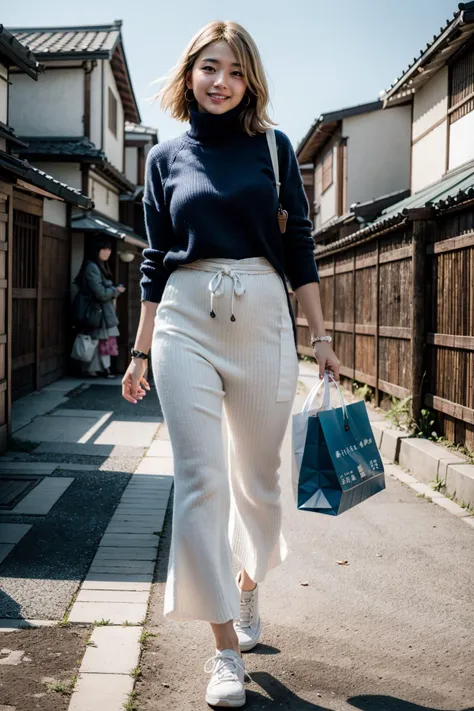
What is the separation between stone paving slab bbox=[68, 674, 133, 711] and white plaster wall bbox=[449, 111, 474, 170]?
35.5ft

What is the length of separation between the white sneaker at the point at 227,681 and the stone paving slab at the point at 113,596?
1.00 metres

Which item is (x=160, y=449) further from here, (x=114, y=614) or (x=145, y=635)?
(x=145, y=635)

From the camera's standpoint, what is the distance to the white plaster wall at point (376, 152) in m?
20.7

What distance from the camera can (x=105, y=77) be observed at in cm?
1716

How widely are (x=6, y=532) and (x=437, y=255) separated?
4.68 metres

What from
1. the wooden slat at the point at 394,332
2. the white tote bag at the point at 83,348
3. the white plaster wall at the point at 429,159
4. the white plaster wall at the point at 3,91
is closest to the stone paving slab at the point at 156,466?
the wooden slat at the point at 394,332

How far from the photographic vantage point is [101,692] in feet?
9.00

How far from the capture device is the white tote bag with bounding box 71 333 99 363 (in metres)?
12.9

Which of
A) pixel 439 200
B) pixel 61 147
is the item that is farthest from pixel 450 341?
pixel 61 147

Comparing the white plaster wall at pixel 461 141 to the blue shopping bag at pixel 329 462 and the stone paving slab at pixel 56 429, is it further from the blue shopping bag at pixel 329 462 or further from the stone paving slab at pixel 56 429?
the blue shopping bag at pixel 329 462

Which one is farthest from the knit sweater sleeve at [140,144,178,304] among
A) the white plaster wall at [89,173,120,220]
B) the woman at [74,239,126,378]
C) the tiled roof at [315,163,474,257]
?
the white plaster wall at [89,173,120,220]

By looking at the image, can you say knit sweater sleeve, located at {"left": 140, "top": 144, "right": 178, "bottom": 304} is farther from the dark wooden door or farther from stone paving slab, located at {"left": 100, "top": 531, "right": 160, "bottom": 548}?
the dark wooden door

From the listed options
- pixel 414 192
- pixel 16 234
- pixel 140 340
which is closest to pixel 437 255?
pixel 140 340

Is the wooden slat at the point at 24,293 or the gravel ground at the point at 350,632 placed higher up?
the wooden slat at the point at 24,293
